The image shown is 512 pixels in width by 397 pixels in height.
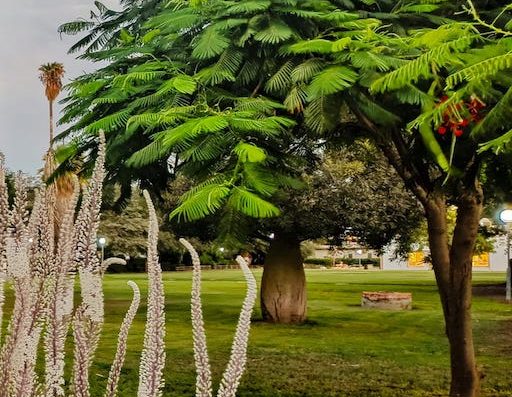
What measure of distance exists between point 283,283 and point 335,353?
4385 millimetres

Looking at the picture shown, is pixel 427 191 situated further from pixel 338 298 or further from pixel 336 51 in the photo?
pixel 338 298

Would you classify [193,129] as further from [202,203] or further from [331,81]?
[331,81]

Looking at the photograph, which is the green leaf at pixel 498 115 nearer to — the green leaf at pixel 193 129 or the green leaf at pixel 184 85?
the green leaf at pixel 193 129

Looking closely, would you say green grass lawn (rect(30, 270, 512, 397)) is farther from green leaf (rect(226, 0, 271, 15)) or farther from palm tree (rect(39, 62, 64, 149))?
palm tree (rect(39, 62, 64, 149))

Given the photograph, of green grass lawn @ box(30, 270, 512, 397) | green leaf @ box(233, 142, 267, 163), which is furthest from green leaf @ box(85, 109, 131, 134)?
green grass lawn @ box(30, 270, 512, 397)

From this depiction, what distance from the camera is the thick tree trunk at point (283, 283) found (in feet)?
56.5

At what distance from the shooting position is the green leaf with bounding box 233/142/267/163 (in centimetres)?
344

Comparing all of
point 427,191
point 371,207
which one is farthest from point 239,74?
point 371,207

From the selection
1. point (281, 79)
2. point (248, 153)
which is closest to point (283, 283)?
point (281, 79)

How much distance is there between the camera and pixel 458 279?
740 centimetres

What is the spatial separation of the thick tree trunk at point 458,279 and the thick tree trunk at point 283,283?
9.59m

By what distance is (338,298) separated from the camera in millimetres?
27641

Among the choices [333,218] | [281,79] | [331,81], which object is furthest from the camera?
[333,218]

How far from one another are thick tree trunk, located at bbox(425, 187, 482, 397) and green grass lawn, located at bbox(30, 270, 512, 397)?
179cm
